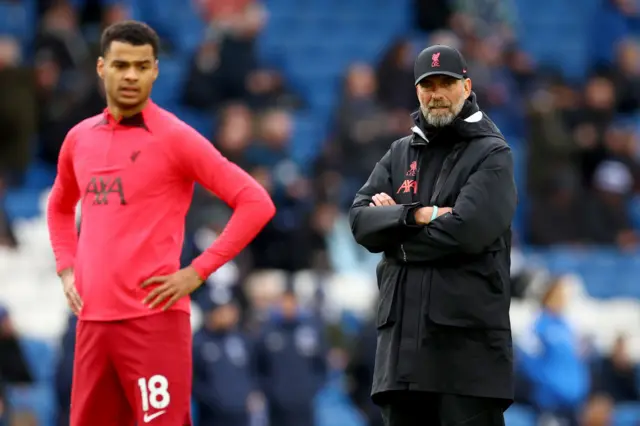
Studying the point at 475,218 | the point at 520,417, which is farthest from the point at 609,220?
the point at 475,218

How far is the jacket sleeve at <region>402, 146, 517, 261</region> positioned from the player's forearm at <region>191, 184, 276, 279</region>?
74cm

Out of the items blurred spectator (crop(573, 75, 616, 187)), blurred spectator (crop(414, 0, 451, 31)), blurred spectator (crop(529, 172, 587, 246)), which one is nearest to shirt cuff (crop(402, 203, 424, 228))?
blurred spectator (crop(529, 172, 587, 246))

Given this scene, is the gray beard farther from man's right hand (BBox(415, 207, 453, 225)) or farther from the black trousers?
the black trousers

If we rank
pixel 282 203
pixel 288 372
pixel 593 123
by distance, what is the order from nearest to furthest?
pixel 288 372 < pixel 282 203 < pixel 593 123

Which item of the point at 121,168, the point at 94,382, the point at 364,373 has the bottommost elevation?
the point at 364,373

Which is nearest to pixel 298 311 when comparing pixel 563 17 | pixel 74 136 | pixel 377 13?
pixel 74 136

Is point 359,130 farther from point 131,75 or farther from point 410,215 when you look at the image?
point 410,215

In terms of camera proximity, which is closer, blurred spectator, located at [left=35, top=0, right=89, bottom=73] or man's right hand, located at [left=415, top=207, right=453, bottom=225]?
man's right hand, located at [left=415, top=207, right=453, bottom=225]

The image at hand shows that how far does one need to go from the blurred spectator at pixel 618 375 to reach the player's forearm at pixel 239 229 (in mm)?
7812

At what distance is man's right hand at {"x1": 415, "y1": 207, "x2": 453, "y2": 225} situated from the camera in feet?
19.9

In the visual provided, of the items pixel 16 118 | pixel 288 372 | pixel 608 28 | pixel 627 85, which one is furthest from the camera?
pixel 608 28

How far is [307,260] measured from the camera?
13664 mm

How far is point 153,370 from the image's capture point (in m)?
6.33

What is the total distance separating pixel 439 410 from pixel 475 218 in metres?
0.80
